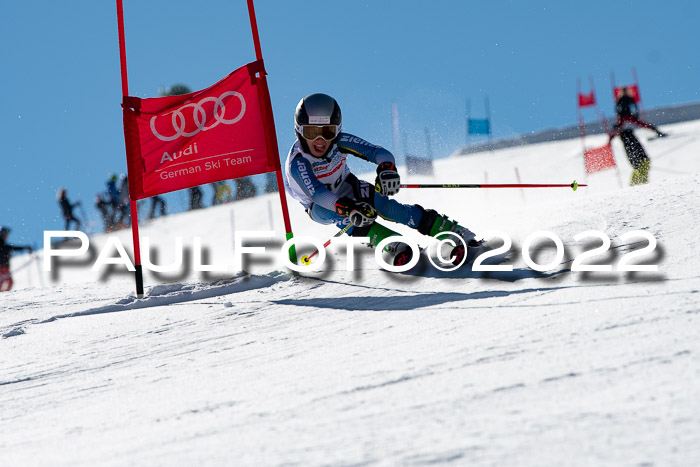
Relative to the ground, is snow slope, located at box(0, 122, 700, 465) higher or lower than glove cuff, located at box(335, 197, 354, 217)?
lower

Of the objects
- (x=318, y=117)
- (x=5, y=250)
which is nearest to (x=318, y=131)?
(x=318, y=117)

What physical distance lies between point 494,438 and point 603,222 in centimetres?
366

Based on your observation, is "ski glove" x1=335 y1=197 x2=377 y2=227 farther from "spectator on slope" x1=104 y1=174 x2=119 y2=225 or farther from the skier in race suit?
"spectator on slope" x1=104 y1=174 x2=119 y2=225

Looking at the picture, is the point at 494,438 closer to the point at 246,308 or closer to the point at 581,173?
the point at 246,308

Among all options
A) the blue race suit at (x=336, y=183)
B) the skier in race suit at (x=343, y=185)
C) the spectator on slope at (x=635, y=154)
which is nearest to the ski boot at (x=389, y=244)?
the skier in race suit at (x=343, y=185)

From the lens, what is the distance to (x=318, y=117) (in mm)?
5324

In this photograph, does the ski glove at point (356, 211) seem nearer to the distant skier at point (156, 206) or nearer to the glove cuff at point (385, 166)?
the glove cuff at point (385, 166)

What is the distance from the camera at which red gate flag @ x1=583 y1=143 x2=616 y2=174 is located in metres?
15.1

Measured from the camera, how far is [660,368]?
6.80 ft

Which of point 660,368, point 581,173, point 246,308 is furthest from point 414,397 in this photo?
point 581,173

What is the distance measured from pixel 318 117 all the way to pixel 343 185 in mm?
667

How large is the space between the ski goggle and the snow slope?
1.11 metres

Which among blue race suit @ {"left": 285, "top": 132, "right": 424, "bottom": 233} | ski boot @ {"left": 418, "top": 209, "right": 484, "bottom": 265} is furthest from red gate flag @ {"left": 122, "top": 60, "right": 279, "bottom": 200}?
ski boot @ {"left": 418, "top": 209, "right": 484, "bottom": 265}

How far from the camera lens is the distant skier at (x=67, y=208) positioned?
Result: 1933 cm
